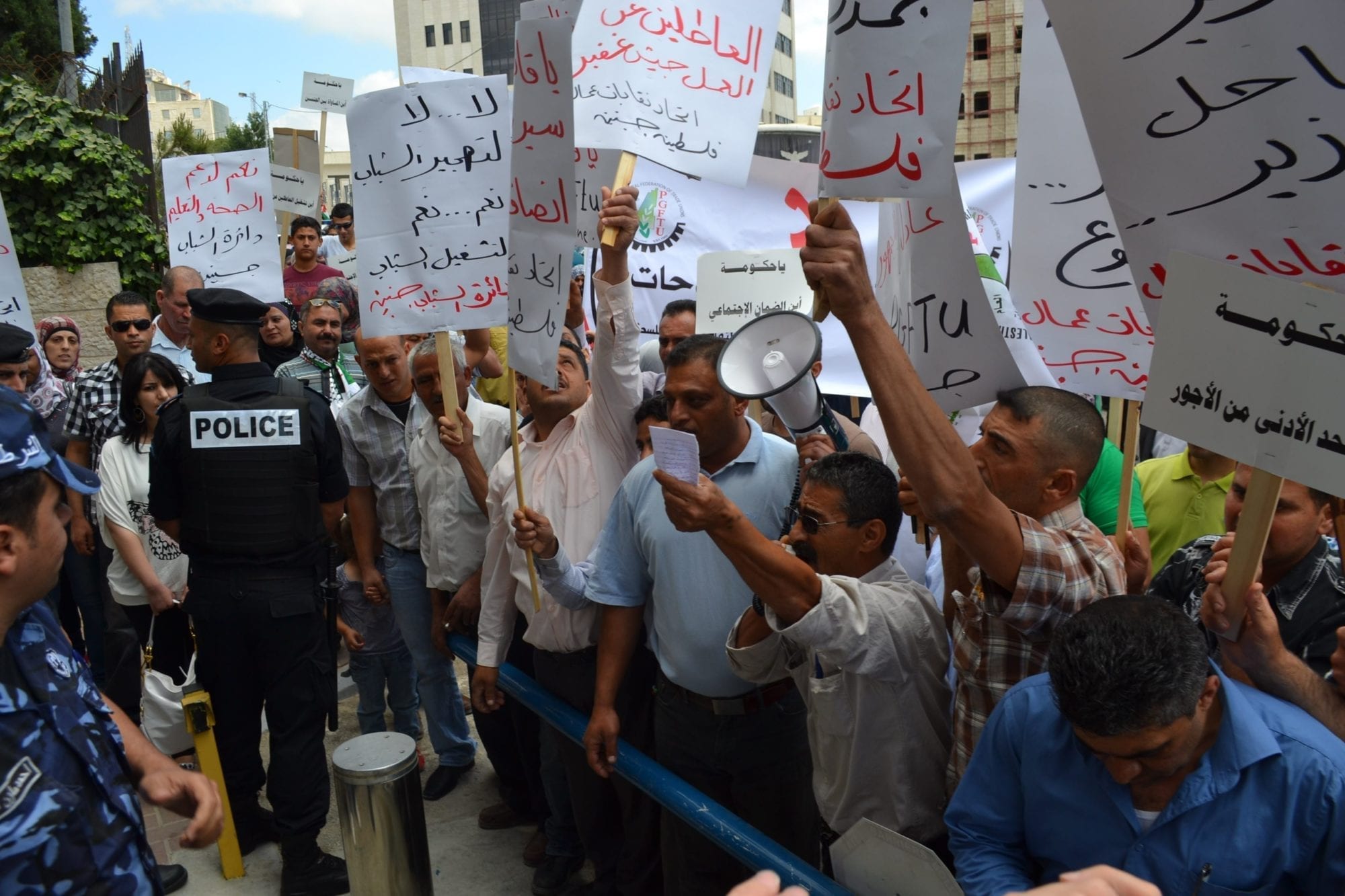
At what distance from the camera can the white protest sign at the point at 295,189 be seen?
7.77 metres

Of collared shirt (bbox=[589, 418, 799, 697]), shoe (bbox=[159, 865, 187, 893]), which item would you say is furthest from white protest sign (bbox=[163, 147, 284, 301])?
collared shirt (bbox=[589, 418, 799, 697])

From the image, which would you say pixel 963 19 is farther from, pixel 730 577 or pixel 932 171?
pixel 730 577

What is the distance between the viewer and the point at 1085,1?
1.83 m

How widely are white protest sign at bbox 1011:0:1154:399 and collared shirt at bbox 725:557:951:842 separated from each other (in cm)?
79

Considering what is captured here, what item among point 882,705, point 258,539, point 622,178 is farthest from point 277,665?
point 882,705

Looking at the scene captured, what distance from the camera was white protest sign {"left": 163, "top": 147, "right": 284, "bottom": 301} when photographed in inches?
240

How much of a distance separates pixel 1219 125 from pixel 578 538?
2.46 metres

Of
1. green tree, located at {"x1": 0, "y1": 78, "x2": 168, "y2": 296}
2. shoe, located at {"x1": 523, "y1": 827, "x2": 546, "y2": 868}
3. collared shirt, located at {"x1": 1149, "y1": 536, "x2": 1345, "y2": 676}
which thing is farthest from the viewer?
green tree, located at {"x1": 0, "y1": 78, "x2": 168, "y2": 296}

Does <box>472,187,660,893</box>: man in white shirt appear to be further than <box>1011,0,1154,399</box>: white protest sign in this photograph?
Yes

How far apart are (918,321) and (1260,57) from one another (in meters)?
1.09

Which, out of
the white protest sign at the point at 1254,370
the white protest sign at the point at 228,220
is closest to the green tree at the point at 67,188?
the white protest sign at the point at 228,220

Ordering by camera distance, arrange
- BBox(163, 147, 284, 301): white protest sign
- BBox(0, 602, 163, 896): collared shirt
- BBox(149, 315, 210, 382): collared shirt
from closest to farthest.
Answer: BBox(0, 602, 163, 896): collared shirt → BBox(163, 147, 284, 301): white protest sign → BBox(149, 315, 210, 382): collared shirt

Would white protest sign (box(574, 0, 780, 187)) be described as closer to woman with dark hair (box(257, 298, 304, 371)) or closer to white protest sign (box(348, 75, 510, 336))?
white protest sign (box(348, 75, 510, 336))

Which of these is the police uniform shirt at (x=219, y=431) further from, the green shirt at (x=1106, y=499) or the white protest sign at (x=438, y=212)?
the green shirt at (x=1106, y=499)
